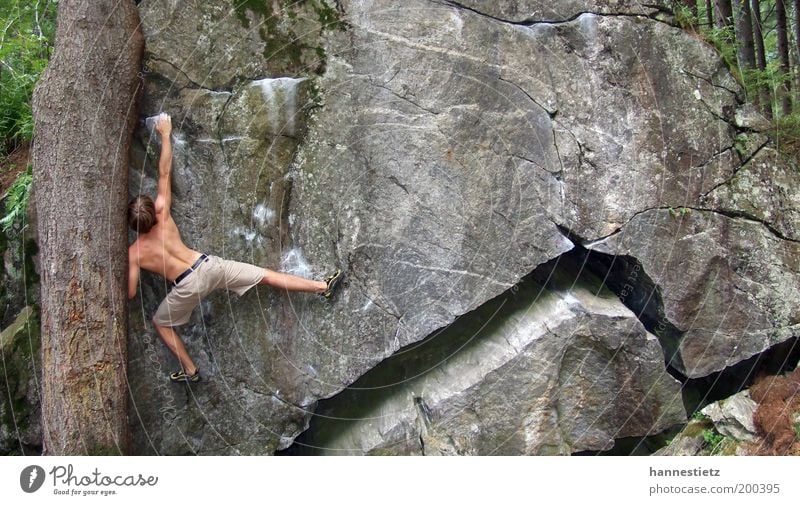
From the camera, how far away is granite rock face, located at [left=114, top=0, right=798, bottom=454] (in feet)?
15.4

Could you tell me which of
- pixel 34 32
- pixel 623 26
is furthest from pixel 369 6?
pixel 34 32

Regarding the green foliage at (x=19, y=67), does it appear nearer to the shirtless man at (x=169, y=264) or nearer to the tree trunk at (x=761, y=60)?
the shirtless man at (x=169, y=264)

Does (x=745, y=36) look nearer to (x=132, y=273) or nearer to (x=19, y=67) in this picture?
(x=132, y=273)

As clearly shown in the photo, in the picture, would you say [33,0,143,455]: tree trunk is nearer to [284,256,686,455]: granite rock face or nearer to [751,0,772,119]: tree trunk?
[284,256,686,455]: granite rock face

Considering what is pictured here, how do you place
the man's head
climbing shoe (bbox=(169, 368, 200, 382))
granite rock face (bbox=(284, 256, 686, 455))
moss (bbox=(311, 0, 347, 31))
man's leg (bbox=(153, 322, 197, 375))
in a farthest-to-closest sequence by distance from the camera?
granite rock face (bbox=(284, 256, 686, 455)) < moss (bbox=(311, 0, 347, 31)) < climbing shoe (bbox=(169, 368, 200, 382)) < man's leg (bbox=(153, 322, 197, 375)) < the man's head

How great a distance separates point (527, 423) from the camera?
16.4ft

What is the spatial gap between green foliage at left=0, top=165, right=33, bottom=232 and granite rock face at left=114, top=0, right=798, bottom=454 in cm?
86

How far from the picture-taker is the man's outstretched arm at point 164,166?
447 cm

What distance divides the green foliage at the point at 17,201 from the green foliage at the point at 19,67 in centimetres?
55

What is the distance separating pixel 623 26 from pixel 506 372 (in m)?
3.26

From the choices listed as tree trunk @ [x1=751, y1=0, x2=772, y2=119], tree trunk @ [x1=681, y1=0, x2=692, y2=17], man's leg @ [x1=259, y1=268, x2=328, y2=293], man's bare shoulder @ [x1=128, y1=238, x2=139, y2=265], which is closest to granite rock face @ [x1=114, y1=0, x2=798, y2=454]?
man's leg @ [x1=259, y1=268, x2=328, y2=293]

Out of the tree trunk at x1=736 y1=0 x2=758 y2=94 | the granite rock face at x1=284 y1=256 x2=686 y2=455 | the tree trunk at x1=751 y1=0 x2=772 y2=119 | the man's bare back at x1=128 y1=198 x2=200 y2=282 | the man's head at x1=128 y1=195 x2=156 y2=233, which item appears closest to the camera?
the man's head at x1=128 y1=195 x2=156 y2=233

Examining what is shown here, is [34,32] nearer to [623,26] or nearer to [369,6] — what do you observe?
[369,6]

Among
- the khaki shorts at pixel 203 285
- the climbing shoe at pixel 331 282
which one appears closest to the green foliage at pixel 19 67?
the khaki shorts at pixel 203 285
